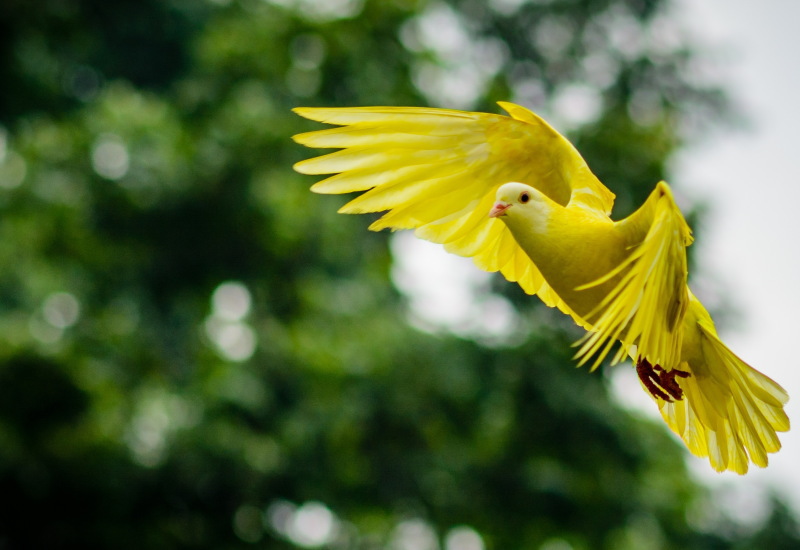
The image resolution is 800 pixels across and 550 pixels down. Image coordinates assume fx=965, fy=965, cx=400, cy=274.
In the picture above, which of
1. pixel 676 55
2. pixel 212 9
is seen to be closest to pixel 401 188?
pixel 676 55

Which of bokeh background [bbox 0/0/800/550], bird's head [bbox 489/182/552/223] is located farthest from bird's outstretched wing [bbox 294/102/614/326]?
bokeh background [bbox 0/0/800/550]

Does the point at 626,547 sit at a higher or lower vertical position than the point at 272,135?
lower

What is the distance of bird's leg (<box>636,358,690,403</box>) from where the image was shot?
1713 millimetres

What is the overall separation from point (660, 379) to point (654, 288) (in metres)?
0.27

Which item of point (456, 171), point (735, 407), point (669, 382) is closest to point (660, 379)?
point (669, 382)

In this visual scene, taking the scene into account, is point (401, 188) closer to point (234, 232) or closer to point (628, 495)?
point (628, 495)

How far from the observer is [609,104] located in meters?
10.4

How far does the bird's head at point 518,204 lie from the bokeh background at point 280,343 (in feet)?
18.9

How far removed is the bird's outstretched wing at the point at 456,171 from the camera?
1975 millimetres

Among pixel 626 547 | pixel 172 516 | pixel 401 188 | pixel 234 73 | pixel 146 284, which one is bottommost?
pixel 401 188

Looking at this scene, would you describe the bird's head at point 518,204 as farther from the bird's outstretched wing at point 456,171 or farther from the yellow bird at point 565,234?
the bird's outstretched wing at point 456,171

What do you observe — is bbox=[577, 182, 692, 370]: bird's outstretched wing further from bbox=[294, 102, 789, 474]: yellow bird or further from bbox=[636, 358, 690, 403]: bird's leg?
bbox=[636, 358, 690, 403]: bird's leg

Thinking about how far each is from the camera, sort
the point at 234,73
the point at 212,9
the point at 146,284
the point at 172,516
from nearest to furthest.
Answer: the point at 172,516, the point at 146,284, the point at 234,73, the point at 212,9

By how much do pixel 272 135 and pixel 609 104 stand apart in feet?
12.1
